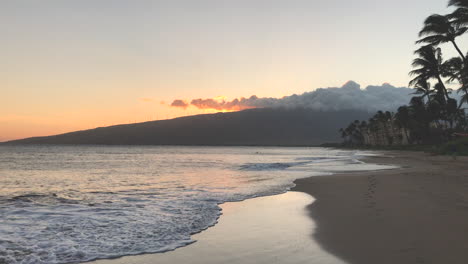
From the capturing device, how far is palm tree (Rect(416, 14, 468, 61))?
38812 millimetres

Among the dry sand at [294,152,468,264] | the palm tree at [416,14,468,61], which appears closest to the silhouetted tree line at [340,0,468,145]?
the palm tree at [416,14,468,61]

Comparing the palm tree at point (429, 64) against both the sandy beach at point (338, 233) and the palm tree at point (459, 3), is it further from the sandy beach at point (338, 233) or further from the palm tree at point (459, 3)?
the sandy beach at point (338, 233)

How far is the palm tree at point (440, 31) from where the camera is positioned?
1528 inches

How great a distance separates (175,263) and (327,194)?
8.88m

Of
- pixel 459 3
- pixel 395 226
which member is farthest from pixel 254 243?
pixel 459 3

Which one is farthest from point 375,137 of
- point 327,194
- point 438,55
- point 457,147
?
point 327,194

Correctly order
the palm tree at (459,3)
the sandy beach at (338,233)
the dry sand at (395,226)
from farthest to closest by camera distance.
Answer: the palm tree at (459,3) < the sandy beach at (338,233) < the dry sand at (395,226)

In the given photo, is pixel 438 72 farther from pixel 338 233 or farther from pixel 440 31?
pixel 338 233

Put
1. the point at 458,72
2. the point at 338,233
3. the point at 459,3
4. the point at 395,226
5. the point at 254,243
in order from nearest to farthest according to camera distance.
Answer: the point at 254,243 < the point at 338,233 < the point at 395,226 < the point at 459,3 < the point at 458,72

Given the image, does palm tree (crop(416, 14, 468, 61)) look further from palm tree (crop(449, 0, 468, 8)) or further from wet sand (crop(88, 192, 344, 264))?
wet sand (crop(88, 192, 344, 264))

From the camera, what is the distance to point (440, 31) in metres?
39.7

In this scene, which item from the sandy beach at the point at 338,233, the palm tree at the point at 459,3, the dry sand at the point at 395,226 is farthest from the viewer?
the palm tree at the point at 459,3

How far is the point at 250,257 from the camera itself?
549cm

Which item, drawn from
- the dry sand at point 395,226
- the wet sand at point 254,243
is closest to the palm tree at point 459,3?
the dry sand at point 395,226
